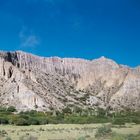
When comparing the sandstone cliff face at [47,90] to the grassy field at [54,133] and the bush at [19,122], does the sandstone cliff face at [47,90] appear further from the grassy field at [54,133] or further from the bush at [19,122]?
the grassy field at [54,133]

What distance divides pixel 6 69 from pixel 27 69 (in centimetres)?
1108

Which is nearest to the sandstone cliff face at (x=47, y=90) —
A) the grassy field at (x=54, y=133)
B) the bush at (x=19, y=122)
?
the bush at (x=19, y=122)

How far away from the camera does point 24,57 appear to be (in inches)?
7766

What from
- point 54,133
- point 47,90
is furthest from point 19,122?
point 47,90

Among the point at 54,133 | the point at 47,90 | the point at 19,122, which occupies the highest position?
the point at 47,90

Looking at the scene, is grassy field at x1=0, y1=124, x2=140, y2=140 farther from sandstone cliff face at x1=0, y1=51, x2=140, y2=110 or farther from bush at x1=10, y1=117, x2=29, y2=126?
sandstone cliff face at x1=0, y1=51, x2=140, y2=110

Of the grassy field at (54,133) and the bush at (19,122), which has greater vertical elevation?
the bush at (19,122)

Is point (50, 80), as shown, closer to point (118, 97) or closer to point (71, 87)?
point (71, 87)

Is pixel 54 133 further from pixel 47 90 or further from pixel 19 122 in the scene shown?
pixel 47 90

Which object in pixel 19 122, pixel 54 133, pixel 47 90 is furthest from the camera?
pixel 47 90

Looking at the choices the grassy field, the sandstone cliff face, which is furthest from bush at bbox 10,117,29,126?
the sandstone cliff face

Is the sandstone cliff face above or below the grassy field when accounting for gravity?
above

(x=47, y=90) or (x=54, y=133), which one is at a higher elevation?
(x=47, y=90)

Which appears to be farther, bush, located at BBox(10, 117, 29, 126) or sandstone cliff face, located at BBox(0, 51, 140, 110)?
sandstone cliff face, located at BBox(0, 51, 140, 110)
